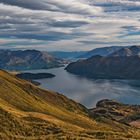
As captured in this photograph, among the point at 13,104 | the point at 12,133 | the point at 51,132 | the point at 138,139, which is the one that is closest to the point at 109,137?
the point at 138,139

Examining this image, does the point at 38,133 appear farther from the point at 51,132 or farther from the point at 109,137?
the point at 109,137

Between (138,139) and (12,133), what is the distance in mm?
35166

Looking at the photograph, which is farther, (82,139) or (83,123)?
(83,123)

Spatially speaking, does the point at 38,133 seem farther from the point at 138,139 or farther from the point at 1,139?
the point at 138,139

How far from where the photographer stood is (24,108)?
197500 mm

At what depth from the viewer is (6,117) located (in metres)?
112

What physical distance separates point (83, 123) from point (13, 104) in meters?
42.5

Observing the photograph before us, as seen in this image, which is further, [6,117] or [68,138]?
[6,117]

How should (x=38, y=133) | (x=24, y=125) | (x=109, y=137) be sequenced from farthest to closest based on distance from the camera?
(x=24, y=125) → (x=38, y=133) → (x=109, y=137)

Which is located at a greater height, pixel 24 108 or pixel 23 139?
pixel 23 139

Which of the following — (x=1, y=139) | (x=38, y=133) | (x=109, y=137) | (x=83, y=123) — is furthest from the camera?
(x=83, y=123)

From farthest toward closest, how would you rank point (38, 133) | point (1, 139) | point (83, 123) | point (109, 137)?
point (83, 123)
point (38, 133)
point (109, 137)
point (1, 139)

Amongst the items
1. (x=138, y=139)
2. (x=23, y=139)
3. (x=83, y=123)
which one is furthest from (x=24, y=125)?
(x=83, y=123)

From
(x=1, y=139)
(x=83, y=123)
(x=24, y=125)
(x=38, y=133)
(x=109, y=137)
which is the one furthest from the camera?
(x=83, y=123)
